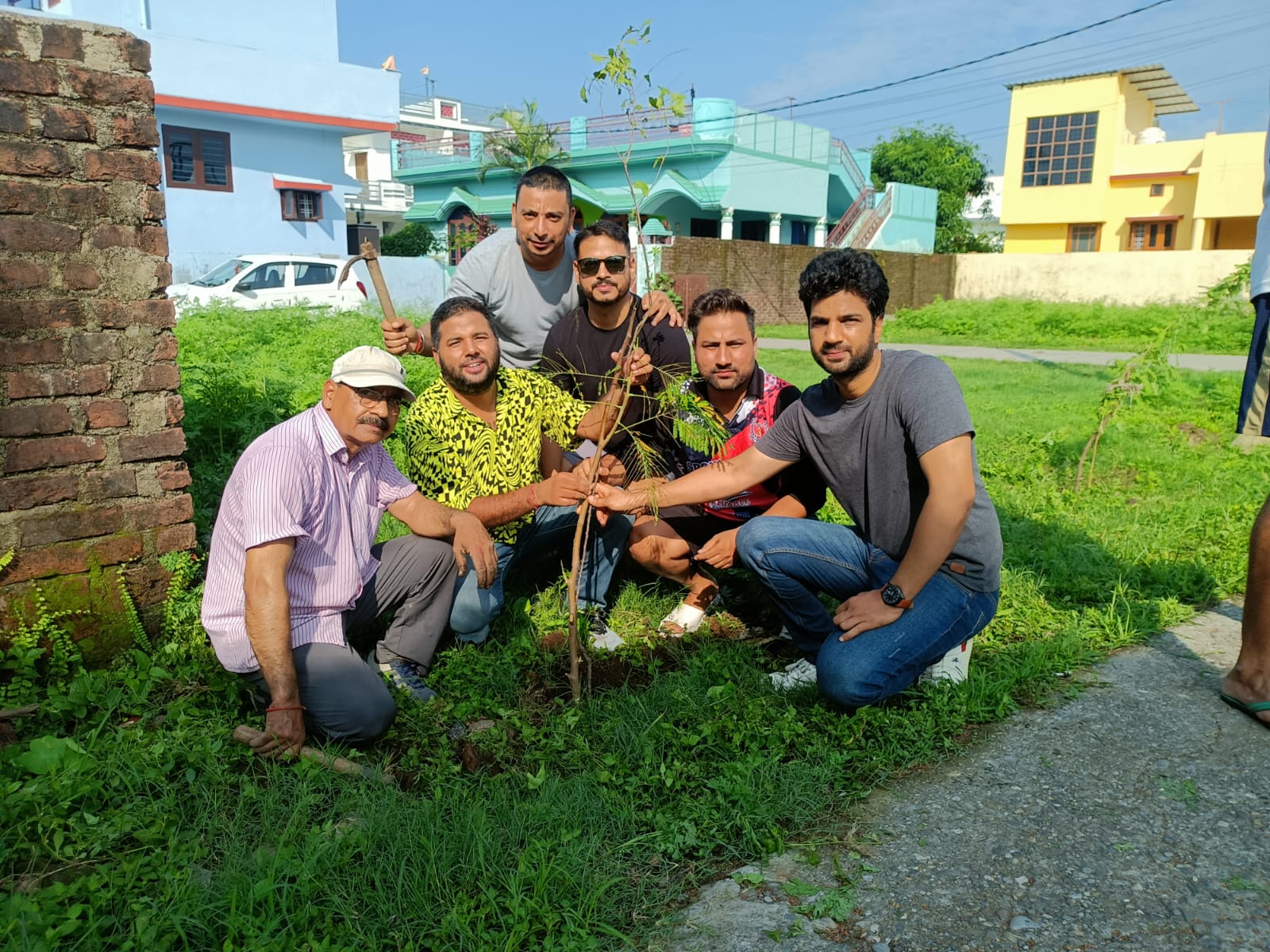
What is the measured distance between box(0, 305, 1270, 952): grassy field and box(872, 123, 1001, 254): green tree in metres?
35.6

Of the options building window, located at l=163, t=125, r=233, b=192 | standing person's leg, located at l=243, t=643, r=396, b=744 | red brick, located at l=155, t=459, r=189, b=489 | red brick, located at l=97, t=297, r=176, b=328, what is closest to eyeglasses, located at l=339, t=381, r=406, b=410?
standing person's leg, located at l=243, t=643, r=396, b=744

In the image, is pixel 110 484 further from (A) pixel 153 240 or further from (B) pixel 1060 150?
(B) pixel 1060 150

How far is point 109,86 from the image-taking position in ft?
11.3

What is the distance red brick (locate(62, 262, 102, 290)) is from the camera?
3424mm

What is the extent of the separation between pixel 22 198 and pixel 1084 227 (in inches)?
1313

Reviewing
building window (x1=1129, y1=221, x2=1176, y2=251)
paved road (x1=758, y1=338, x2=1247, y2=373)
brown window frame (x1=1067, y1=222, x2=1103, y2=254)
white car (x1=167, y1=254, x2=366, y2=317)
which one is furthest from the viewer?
brown window frame (x1=1067, y1=222, x2=1103, y2=254)

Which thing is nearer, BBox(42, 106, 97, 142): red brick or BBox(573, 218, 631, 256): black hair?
BBox(42, 106, 97, 142): red brick

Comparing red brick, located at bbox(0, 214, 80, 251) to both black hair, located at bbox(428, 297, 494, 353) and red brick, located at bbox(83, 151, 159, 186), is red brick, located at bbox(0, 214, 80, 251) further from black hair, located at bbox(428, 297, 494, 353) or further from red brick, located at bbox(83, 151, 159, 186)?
black hair, located at bbox(428, 297, 494, 353)

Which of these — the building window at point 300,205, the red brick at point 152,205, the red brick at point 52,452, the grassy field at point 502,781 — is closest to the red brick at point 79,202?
the red brick at point 152,205

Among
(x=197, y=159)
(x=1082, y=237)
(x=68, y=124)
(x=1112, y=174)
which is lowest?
(x=68, y=124)

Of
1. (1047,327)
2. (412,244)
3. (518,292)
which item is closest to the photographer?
(518,292)

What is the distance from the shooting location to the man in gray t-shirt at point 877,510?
3156mm

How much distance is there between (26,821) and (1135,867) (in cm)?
299

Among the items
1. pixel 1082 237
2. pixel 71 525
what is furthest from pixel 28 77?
pixel 1082 237
